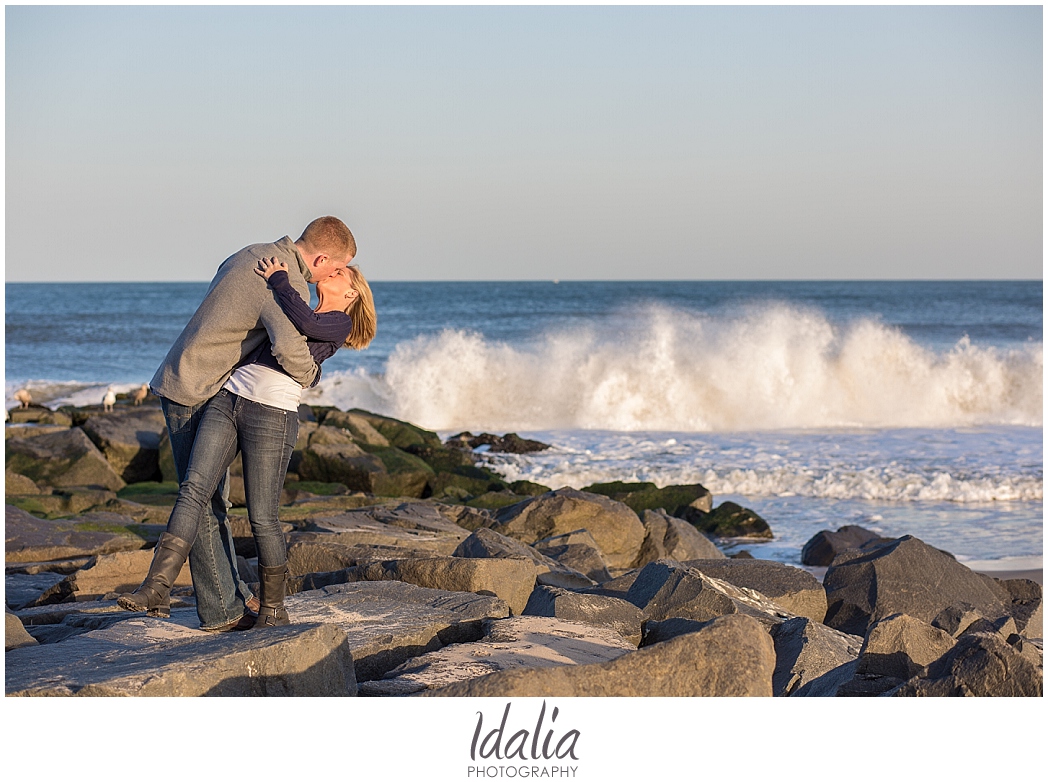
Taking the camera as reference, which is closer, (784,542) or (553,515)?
(553,515)

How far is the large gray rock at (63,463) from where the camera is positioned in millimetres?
10211

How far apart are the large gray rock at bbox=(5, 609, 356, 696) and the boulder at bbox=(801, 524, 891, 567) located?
599 cm

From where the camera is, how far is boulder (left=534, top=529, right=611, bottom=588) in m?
6.88

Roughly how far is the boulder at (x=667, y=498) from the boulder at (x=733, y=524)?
32cm

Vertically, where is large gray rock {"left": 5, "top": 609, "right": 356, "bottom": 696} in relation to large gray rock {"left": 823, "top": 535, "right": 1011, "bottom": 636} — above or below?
above

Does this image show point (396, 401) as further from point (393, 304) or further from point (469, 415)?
point (393, 304)

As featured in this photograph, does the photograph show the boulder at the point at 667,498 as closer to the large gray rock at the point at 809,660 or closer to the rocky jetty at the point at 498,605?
the rocky jetty at the point at 498,605

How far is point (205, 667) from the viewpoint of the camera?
3.12m

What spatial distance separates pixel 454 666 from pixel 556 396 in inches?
682

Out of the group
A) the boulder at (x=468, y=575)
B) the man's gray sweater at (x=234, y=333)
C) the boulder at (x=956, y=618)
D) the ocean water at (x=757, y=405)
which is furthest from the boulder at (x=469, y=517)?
the man's gray sweater at (x=234, y=333)

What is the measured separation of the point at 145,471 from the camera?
11.6 m

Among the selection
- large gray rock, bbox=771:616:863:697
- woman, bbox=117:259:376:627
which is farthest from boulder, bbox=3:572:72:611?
large gray rock, bbox=771:616:863:697

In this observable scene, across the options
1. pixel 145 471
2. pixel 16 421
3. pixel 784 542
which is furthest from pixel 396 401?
pixel 784 542

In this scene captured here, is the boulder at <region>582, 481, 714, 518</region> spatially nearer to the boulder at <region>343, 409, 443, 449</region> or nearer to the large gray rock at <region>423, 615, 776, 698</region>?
the boulder at <region>343, 409, 443, 449</region>
